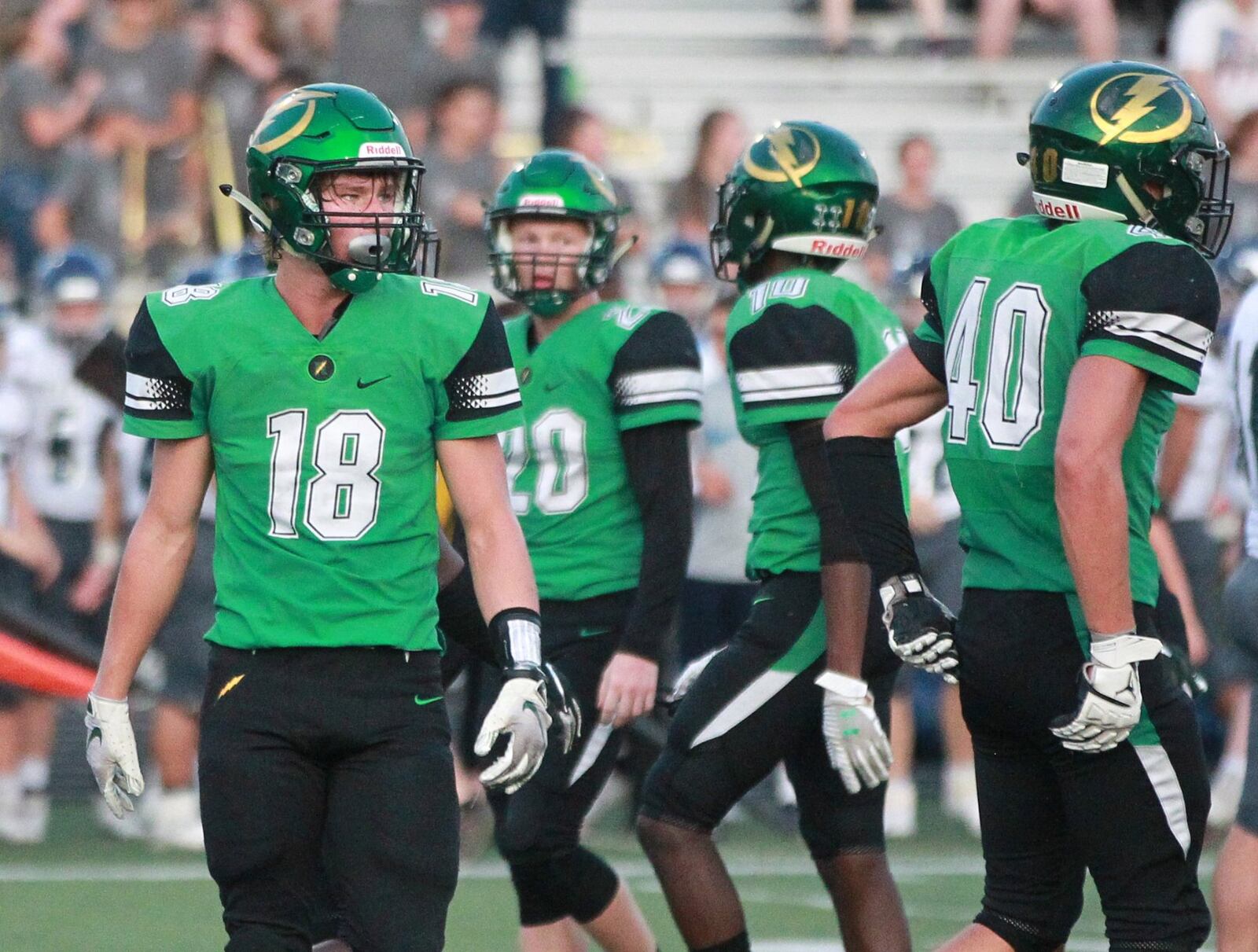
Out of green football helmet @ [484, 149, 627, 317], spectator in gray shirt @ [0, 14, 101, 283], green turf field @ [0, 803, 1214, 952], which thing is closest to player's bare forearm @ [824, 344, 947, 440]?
green football helmet @ [484, 149, 627, 317]

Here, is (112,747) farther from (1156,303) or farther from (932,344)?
(1156,303)

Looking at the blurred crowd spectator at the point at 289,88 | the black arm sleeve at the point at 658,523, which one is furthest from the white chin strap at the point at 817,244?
the blurred crowd spectator at the point at 289,88

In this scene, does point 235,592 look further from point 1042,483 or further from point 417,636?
point 1042,483

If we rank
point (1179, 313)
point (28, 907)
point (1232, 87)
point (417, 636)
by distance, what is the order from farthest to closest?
point (1232, 87) → point (28, 907) → point (417, 636) → point (1179, 313)

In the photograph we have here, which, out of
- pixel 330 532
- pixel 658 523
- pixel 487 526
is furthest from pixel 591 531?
pixel 330 532

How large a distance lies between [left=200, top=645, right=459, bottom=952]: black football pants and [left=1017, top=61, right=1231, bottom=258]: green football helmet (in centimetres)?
136

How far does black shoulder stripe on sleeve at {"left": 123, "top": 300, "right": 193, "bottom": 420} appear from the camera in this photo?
3.84 meters

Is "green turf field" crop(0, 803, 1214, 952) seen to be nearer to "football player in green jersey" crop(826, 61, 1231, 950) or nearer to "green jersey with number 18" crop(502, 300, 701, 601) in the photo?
"green jersey with number 18" crop(502, 300, 701, 601)

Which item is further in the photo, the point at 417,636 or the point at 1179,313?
the point at 417,636

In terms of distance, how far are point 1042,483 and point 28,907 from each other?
428cm

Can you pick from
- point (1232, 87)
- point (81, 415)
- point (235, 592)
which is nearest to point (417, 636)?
point (235, 592)

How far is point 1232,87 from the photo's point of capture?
12.8 meters

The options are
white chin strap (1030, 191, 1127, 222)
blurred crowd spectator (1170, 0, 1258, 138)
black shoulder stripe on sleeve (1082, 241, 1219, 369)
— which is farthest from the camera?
blurred crowd spectator (1170, 0, 1258, 138)

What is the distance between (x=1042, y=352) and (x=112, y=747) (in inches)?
67.4
